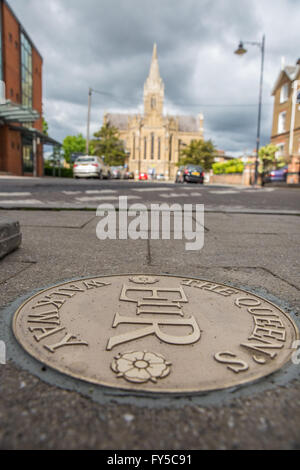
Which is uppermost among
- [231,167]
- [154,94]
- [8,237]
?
[154,94]

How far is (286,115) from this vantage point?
28.1 meters

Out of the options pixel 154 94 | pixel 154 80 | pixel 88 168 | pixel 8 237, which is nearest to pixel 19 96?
pixel 88 168

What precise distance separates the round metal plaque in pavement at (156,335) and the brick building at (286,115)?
26.2 m

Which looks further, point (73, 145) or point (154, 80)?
point (154, 80)

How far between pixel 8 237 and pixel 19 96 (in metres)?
26.7

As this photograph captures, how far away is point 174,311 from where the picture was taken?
1393 mm

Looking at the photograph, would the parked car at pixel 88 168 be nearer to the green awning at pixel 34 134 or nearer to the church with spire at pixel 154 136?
the green awning at pixel 34 134

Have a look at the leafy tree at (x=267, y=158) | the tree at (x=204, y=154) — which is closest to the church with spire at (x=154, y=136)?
the tree at (x=204, y=154)

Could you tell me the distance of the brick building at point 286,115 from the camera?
86.9ft

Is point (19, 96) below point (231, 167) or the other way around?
the other way around

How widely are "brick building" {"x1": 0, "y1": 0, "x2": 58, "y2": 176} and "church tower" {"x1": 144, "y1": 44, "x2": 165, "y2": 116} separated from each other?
Answer: 54.0 metres

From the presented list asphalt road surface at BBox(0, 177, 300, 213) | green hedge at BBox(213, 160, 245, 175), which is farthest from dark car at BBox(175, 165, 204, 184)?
asphalt road surface at BBox(0, 177, 300, 213)

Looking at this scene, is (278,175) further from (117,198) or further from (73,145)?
(73,145)
